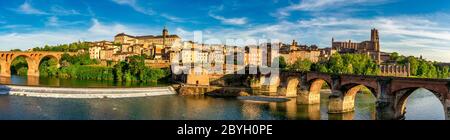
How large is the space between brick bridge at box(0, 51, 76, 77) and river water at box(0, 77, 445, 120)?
30020 millimetres

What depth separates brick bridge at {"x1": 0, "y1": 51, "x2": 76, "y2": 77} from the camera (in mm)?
55428

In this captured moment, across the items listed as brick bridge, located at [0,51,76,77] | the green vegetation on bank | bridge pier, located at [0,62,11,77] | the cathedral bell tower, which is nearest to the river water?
the green vegetation on bank

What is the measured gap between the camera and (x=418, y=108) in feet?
97.9

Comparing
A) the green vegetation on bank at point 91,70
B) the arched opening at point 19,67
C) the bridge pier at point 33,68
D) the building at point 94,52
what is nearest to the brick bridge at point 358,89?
the green vegetation on bank at point 91,70

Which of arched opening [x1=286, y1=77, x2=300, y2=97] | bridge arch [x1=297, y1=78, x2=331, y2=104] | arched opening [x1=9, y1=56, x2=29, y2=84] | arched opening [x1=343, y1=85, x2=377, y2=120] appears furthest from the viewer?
arched opening [x1=9, y1=56, x2=29, y2=84]

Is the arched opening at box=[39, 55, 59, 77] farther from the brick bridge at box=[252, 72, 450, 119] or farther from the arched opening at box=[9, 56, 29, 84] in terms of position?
the brick bridge at box=[252, 72, 450, 119]

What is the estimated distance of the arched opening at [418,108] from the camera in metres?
23.0

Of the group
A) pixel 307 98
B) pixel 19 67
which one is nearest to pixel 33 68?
pixel 19 67

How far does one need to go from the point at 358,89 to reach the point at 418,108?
16.3ft

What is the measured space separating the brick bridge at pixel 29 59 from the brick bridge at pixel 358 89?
36.0 m

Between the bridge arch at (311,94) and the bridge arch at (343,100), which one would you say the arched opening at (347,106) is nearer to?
the bridge arch at (343,100)

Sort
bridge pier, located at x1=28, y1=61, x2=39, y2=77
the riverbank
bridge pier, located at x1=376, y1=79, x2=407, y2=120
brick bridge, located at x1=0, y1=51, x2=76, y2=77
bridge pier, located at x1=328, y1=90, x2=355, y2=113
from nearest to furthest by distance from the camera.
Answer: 1. bridge pier, located at x1=376, y1=79, x2=407, y2=120
2. bridge pier, located at x1=328, y1=90, x2=355, y2=113
3. the riverbank
4. brick bridge, located at x1=0, y1=51, x2=76, y2=77
5. bridge pier, located at x1=28, y1=61, x2=39, y2=77

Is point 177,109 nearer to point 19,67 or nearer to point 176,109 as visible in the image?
point 176,109
